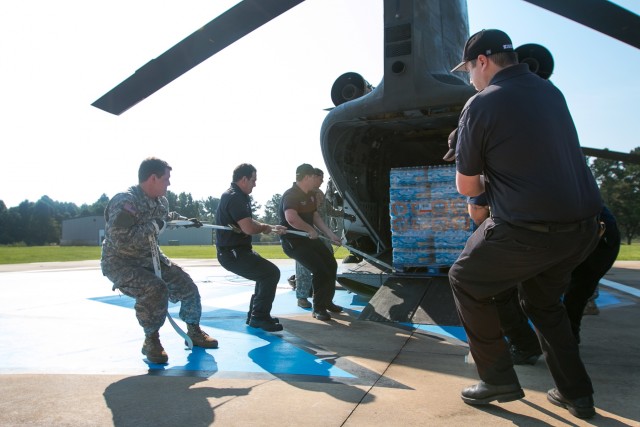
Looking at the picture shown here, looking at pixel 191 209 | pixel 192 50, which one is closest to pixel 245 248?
pixel 192 50

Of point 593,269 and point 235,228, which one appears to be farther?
point 235,228

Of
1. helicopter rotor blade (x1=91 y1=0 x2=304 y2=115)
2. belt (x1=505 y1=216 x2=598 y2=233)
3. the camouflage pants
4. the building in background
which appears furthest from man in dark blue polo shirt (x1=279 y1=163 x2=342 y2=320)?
the building in background

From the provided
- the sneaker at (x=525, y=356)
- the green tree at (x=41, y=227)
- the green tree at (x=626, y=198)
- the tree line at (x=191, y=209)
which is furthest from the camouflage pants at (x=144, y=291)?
the green tree at (x=41, y=227)

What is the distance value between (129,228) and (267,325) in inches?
69.8

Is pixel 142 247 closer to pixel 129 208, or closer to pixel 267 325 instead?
pixel 129 208

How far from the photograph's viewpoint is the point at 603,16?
5188 millimetres

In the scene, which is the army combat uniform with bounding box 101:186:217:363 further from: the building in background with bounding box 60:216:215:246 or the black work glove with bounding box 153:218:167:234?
the building in background with bounding box 60:216:215:246

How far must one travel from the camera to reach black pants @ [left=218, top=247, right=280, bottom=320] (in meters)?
5.08

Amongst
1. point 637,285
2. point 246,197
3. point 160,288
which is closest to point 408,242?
point 246,197

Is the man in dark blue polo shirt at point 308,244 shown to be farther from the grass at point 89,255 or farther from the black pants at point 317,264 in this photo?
the grass at point 89,255

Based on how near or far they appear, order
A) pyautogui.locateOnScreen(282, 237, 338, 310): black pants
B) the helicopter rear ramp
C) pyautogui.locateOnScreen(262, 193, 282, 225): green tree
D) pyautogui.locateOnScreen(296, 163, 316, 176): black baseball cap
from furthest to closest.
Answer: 1. pyautogui.locateOnScreen(262, 193, 282, 225): green tree
2. pyautogui.locateOnScreen(296, 163, 316, 176): black baseball cap
3. pyautogui.locateOnScreen(282, 237, 338, 310): black pants
4. the helicopter rear ramp

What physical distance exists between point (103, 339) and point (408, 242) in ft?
12.3

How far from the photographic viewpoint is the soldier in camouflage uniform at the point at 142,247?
3902 mm

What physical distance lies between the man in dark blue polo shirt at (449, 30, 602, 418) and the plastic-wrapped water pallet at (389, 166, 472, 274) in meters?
3.44
